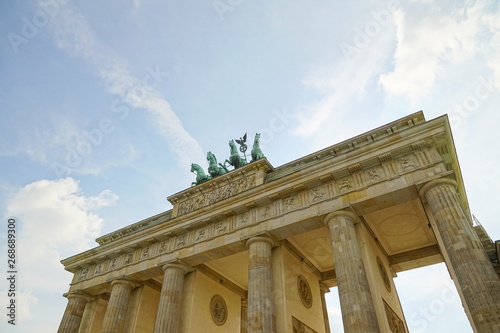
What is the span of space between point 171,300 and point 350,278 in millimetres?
9739

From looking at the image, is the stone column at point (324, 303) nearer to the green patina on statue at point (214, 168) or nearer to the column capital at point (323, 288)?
the column capital at point (323, 288)

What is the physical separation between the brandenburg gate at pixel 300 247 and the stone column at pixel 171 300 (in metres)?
0.06

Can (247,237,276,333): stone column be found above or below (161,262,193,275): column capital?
below

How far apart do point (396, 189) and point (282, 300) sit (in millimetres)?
7214

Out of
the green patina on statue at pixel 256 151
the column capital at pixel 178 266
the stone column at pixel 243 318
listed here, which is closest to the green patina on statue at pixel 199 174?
the green patina on statue at pixel 256 151

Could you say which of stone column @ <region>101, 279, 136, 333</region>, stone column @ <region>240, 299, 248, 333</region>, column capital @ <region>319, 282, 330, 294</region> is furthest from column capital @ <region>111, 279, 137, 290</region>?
column capital @ <region>319, 282, 330, 294</region>

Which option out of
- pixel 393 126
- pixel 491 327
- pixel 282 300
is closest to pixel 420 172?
pixel 393 126

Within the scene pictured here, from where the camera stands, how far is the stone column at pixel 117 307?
65.4 ft

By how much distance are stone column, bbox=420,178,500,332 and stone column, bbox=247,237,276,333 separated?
7528 mm

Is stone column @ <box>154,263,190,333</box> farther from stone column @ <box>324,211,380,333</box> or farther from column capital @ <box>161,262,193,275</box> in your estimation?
stone column @ <box>324,211,380,333</box>

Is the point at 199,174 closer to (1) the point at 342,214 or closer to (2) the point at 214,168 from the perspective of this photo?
(2) the point at 214,168

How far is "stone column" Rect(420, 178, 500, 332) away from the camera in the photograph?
11.0 meters

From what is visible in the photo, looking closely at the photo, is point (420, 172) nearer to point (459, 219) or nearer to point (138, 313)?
point (459, 219)

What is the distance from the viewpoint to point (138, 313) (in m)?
21.2
